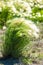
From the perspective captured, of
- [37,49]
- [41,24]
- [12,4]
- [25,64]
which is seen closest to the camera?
[25,64]

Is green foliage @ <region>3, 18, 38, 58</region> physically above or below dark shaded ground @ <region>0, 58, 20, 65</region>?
above

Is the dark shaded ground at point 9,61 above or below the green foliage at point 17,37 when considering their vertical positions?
below

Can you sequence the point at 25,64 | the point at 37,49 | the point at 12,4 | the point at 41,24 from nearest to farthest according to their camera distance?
the point at 25,64
the point at 37,49
the point at 41,24
the point at 12,4

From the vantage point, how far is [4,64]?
3.75 meters

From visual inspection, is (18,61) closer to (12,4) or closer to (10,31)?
(10,31)

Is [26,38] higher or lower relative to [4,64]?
higher

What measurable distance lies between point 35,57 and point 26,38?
342 mm

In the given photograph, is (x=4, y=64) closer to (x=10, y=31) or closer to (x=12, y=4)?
(x=10, y=31)

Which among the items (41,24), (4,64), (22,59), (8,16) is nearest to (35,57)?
(22,59)

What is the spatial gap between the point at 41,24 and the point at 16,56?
192 cm

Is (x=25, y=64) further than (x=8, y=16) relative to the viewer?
No

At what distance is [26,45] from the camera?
12.4 ft

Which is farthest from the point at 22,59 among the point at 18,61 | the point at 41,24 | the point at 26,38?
the point at 41,24

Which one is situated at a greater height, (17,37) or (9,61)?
(17,37)
